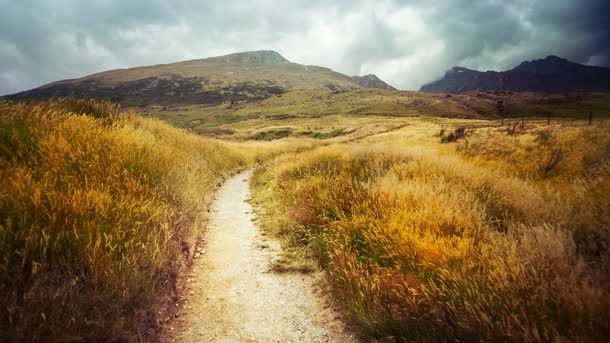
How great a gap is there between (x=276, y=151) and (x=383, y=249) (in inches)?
863

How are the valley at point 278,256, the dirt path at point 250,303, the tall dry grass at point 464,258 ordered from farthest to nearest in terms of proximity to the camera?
1. the dirt path at point 250,303
2. the valley at point 278,256
3. the tall dry grass at point 464,258

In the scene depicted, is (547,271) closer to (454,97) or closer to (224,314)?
(224,314)

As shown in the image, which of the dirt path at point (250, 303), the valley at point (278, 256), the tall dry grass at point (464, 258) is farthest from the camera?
the dirt path at point (250, 303)

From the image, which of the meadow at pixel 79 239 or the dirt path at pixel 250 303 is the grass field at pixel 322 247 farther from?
the dirt path at pixel 250 303

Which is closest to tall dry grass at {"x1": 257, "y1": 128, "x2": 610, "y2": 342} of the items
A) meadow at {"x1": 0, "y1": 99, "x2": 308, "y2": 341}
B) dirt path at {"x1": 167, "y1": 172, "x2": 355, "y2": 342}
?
dirt path at {"x1": 167, "y1": 172, "x2": 355, "y2": 342}

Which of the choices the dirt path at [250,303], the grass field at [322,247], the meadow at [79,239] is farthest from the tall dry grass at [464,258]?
the meadow at [79,239]

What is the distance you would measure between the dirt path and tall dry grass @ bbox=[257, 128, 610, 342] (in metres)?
0.45

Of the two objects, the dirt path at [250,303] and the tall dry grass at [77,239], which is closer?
the tall dry grass at [77,239]

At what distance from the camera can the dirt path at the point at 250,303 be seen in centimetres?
346

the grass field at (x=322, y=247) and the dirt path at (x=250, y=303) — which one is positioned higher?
the grass field at (x=322, y=247)

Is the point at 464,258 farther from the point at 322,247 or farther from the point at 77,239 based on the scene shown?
the point at 77,239

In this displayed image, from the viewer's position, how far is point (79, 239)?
112 inches

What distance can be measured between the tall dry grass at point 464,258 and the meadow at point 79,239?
2.41 m

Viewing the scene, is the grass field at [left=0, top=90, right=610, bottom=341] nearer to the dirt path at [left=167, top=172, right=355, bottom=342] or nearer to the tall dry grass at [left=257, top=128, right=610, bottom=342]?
the tall dry grass at [left=257, top=128, right=610, bottom=342]
